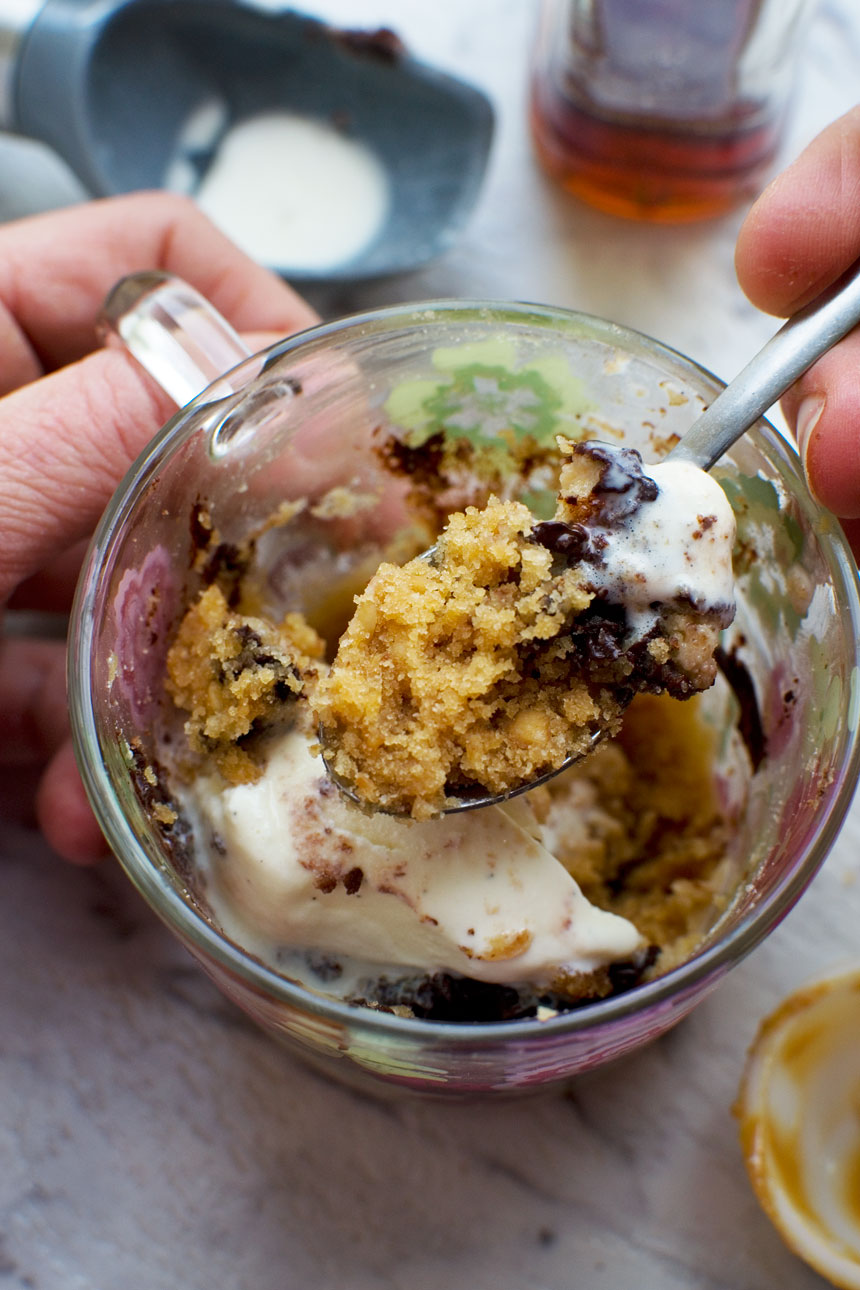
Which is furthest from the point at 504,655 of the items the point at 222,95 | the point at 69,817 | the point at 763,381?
the point at 222,95

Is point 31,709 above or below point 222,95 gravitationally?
below

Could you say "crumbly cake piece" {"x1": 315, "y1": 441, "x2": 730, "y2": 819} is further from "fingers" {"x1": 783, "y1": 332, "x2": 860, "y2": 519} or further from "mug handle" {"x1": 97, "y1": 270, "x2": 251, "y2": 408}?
"mug handle" {"x1": 97, "y1": 270, "x2": 251, "y2": 408}

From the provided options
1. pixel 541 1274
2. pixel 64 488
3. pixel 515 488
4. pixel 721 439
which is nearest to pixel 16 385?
pixel 64 488

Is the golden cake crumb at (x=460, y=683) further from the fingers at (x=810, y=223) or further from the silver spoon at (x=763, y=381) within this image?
the fingers at (x=810, y=223)

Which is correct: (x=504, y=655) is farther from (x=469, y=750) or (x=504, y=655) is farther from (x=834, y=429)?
(x=834, y=429)

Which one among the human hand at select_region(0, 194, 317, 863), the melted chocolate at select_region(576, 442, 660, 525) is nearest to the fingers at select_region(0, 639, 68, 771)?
the human hand at select_region(0, 194, 317, 863)

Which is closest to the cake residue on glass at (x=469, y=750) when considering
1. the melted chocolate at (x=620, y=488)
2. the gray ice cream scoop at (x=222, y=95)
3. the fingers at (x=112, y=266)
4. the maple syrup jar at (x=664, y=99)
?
the melted chocolate at (x=620, y=488)
